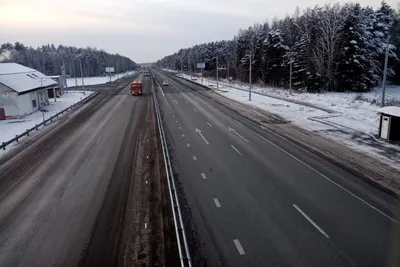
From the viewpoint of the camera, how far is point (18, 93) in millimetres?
35219

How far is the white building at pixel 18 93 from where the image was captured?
35.2m

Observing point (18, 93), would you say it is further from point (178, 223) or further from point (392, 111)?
point (392, 111)


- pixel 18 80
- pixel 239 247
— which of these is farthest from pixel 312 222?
pixel 18 80

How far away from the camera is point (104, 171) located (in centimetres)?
1633

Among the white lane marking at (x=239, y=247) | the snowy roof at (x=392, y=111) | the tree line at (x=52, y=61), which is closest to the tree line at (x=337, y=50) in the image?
the snowy roof at (x=392, y=111)

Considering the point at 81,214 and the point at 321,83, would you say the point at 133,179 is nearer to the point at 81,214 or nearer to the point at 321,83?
the point at 81,214

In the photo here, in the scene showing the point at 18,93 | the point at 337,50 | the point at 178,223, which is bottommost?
the point at 178,223

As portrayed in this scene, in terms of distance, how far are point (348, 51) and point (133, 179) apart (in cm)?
5327

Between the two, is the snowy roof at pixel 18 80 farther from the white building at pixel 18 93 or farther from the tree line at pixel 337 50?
the tree line at pixel 337 50

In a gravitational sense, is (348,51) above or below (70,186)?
above

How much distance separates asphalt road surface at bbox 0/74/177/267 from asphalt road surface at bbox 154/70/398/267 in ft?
5.83

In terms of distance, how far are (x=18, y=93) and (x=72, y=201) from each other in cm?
2786

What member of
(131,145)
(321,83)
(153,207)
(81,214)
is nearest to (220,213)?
(153,207)

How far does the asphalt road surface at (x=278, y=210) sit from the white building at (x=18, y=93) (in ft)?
80.5
